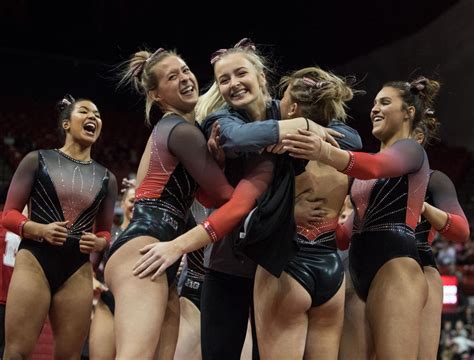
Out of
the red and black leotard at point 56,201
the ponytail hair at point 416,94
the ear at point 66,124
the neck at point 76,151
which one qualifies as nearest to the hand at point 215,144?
the ponytail hair at point 416,94

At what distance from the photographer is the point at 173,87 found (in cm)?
298

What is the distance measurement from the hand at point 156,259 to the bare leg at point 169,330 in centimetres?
31

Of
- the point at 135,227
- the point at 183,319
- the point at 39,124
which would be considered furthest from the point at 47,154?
the point at 39,124

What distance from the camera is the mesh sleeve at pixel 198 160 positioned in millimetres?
2725

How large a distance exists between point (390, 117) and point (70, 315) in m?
1.98

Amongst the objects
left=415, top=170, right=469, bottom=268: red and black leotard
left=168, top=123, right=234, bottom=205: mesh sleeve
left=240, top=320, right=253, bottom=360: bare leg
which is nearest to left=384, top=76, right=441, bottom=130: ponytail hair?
left=415, top=170, right=469, bottom=268: red and black leotard

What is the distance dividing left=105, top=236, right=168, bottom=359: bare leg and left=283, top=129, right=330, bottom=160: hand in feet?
2.04

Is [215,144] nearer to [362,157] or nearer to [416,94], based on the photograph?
[362,157]

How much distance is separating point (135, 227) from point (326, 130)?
85 centimetres

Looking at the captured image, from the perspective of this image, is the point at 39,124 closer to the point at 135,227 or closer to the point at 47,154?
the point at 47,154

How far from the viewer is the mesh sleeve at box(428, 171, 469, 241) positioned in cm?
381

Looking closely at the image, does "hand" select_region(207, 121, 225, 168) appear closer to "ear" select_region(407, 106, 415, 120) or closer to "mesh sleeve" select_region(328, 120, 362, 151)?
"mesh sleeve" select_region(328, 120, 362, 151)

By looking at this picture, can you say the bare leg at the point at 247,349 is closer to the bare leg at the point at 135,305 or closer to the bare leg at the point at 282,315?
the bare leg at the point at 282,315

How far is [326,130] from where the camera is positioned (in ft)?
9.57
